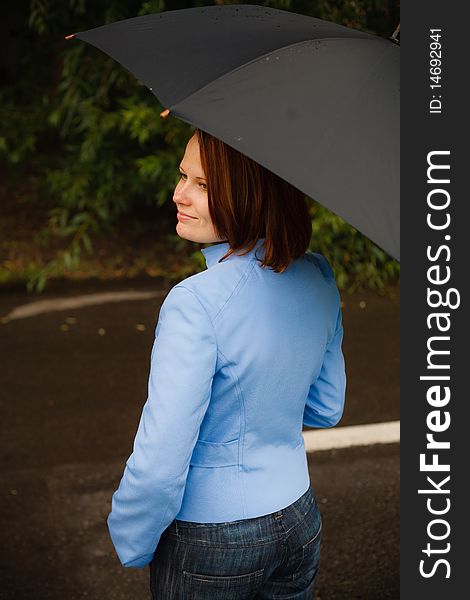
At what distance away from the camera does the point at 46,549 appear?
3.60 metres

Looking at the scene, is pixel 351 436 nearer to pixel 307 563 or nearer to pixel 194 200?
pixel 307 563

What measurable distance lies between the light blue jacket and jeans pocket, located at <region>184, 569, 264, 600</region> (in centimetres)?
11

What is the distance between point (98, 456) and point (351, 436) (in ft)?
4.12

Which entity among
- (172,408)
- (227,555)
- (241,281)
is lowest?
(227,555)

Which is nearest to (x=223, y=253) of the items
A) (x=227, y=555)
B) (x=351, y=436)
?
(x=227, y=555)

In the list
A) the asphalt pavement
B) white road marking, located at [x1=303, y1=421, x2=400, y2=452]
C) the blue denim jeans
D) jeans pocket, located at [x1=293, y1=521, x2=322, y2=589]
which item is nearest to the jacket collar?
the blue denim jeans

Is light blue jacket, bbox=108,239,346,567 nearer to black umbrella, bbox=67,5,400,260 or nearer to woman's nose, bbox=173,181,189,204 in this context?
woman's nose, bbox=173,181,189,204

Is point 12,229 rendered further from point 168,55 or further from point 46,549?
point 168,55

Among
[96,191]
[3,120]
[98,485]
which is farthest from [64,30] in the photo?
[98,485]

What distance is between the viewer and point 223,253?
1910 mm

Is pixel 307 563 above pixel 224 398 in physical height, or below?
below

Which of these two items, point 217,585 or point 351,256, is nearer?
point 217,585

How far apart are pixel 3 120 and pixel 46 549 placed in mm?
5077

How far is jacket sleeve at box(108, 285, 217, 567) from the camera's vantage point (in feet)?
5.80
